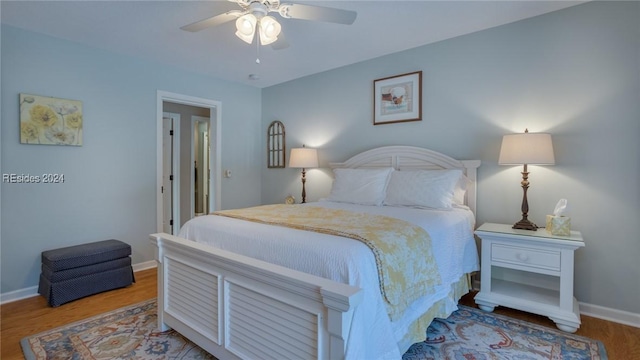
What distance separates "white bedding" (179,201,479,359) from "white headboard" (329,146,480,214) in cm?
55

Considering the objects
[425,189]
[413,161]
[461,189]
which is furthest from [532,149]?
[413,161]

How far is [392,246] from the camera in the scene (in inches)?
63.2

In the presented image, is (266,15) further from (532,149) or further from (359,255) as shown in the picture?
(532,149)

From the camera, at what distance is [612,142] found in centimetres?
233

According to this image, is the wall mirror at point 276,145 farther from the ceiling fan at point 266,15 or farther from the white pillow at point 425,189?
the ceiling fan at point 266,15

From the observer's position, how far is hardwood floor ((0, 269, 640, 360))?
197cm

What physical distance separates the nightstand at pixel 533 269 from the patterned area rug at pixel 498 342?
0.40 ft

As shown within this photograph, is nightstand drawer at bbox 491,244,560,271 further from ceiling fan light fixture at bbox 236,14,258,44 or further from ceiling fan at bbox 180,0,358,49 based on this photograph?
ceiling fan light fixture at bbox 236,14,258,44

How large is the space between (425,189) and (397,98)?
3.95 ft

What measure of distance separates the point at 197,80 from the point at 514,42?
356cm

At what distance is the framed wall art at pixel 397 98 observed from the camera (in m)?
3.27

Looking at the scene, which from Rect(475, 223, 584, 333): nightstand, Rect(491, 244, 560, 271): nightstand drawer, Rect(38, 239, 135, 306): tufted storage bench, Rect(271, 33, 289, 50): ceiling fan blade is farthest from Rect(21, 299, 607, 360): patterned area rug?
Rect(271, 33, 289, 50): ceiling fan blade

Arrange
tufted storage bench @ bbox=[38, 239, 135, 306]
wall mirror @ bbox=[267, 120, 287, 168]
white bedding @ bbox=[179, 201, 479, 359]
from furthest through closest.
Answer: wall mirror @ bbox=[267, 120, 287, 168] → tufted storage bench @ bbox=[38, 239, 135, 306] → white bedding @ bbox=[179, 201, 479, 359]

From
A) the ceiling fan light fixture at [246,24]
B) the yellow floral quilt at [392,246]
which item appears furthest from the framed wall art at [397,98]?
the ceiling fan light fixture at [246,24]
